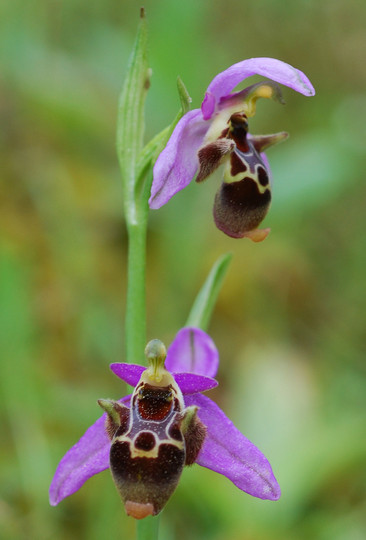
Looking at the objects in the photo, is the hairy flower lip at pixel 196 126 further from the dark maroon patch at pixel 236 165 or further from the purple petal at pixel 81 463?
the purple petal at pixel 81 463

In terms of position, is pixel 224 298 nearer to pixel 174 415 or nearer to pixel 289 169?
pixel 289 169

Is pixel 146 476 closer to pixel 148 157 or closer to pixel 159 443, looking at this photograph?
pixel 159 443

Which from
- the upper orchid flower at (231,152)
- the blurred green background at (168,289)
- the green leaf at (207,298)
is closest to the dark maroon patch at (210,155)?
the upper orchid flower at (231,152)

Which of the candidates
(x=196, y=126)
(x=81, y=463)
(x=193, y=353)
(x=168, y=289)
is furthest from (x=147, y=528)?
(x=168, y=289)

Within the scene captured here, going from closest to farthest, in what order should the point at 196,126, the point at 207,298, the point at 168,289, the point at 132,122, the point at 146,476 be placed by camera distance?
the point at 146,476
the point at 196,126
the point at 132,122
the point at 207,298
the point at 168,289

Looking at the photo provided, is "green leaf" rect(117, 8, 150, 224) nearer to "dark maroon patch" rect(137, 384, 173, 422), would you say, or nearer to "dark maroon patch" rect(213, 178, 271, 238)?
"dark maroon patch" rect(213, 178, 271, 238)
